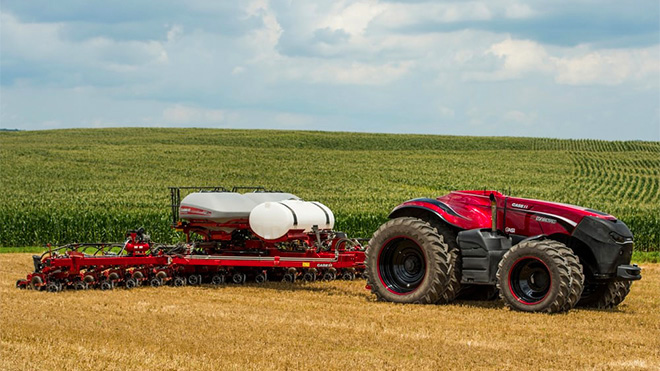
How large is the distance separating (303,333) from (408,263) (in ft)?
10.3

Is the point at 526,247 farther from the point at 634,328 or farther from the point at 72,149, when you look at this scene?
the point at 72,149

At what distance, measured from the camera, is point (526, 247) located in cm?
1129

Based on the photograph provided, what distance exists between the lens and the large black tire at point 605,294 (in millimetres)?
11984

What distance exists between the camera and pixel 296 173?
169ft

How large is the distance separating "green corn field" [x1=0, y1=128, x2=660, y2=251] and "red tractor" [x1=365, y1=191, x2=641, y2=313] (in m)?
15.0

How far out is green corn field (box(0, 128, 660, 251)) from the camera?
27952mm

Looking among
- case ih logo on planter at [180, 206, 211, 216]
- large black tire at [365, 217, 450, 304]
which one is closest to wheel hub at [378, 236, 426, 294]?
large black tire at [365, 217, 450, 304]

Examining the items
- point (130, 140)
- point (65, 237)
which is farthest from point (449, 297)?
point (130, 140)

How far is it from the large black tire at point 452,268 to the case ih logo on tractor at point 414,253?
0.06 ft

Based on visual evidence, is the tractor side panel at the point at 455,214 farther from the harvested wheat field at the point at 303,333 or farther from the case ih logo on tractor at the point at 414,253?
the harvested wheat field at the point at 303,333

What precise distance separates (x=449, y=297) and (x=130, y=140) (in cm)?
6441

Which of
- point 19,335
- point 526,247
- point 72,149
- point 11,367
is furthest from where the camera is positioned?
point 72,149

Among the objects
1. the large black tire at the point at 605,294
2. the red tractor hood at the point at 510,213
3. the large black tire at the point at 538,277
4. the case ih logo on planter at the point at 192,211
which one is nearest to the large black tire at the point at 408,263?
the red tractor hood at the point at 510,213

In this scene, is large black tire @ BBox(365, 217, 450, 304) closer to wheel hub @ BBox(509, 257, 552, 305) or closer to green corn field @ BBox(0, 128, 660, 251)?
wheel hub @ BBox(509, 257, 552, 305)
